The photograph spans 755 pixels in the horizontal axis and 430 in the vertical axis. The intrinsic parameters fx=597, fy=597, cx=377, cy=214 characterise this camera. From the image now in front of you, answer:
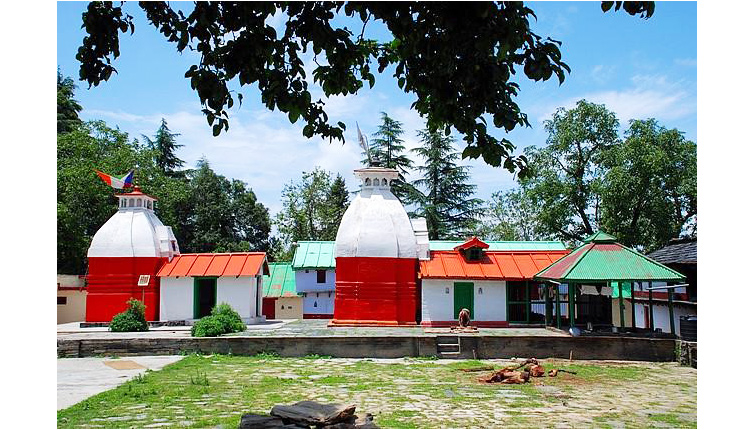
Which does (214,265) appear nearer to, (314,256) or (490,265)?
(314,256)

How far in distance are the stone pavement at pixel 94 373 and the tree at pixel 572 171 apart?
71.2ft

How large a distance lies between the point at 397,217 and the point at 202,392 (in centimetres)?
1300

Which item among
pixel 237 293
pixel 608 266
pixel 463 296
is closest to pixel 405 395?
pixel 608 266

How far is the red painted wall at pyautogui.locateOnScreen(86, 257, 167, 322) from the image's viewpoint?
76.8ft

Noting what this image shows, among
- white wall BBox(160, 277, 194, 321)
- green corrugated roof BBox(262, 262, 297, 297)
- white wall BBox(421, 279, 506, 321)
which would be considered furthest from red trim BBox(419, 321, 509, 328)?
green corrugated roof BBox(262, 262, 297, 297)

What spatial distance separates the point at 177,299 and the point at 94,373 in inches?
389

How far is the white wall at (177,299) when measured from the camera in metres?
23.5

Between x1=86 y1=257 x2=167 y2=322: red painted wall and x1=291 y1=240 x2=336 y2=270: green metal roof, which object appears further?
x1=291 y1=240 x2=336 y2=270: green metal roof

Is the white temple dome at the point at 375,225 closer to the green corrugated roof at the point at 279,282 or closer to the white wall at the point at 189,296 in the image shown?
the white wall at the point at 189,296

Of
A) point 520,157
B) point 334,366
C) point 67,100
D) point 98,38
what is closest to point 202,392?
point 334,366

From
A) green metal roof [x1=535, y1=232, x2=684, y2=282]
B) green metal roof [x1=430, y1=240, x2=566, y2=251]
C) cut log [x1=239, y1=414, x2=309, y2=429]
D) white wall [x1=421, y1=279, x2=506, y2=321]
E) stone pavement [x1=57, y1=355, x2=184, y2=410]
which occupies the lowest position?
stone pavement [x1=57, y1=355, x2=184, y2=410]

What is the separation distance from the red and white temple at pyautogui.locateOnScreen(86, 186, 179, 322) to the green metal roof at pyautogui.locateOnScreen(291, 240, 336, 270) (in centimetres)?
611

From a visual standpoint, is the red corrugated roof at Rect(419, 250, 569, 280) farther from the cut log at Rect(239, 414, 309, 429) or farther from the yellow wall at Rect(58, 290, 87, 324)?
the yellow wall at Rect(58, 290, 87, 324)

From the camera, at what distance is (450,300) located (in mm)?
22078
